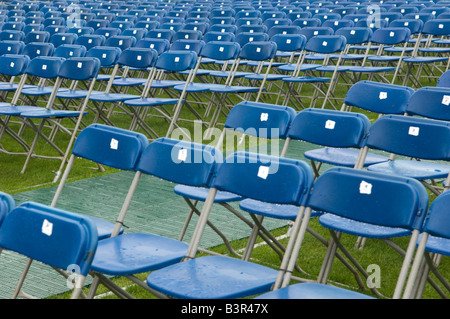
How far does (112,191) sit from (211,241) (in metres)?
1.68

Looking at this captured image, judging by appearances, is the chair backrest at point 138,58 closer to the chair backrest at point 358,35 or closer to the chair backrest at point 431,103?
the chair backrest at point 358,35

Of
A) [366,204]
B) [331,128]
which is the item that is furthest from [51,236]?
[331,128]

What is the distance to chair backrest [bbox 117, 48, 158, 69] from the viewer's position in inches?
334

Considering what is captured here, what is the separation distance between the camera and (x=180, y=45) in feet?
31.8

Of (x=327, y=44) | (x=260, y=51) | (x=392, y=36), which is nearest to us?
(x=260, y=51)

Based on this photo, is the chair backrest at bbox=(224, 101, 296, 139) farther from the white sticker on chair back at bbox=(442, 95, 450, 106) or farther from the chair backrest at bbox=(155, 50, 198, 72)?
the chair backrest at bbox=(155, 50, 198, 72)

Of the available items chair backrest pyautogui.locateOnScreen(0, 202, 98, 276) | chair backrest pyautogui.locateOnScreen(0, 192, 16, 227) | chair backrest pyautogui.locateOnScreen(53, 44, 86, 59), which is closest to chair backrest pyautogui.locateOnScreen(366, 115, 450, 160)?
chair backrest pyautogui.locateOnScreen(0, 202, 98, 276)

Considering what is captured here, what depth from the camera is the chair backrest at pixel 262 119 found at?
4.95 m

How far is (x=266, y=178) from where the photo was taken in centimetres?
372

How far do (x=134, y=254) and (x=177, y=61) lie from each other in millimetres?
4891

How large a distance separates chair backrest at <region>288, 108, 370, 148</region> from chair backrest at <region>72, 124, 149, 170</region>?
1101 mm

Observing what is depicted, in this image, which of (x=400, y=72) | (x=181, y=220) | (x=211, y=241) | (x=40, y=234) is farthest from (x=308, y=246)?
(x=400, y=72)

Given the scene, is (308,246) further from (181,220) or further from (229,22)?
(229,22)

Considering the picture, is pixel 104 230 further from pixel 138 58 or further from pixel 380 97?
pixel 138 58
